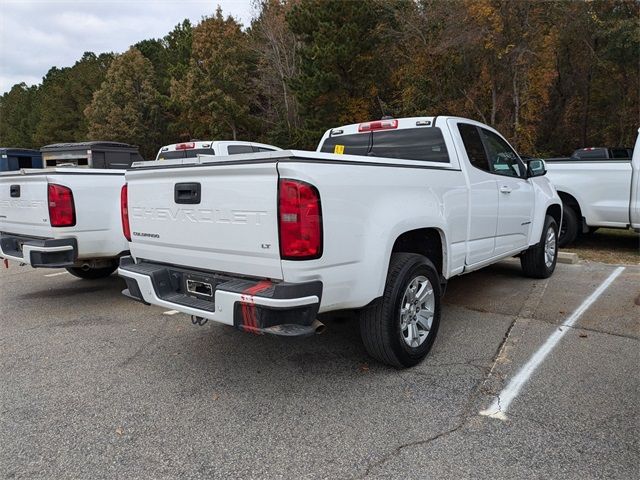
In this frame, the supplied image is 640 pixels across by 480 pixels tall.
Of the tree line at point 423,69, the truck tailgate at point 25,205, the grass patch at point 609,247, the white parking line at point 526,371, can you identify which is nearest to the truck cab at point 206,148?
the truck tailgate at point 25,205

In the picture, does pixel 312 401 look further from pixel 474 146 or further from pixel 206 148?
pixel 206 148

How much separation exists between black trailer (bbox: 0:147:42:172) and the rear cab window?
14193 mm

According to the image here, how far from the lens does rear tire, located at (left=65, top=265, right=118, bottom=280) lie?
272 inches

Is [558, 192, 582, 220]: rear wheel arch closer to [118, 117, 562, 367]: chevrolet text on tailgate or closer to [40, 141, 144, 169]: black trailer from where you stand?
[118, 117, 562, 367]: chevrolet text on tailgate

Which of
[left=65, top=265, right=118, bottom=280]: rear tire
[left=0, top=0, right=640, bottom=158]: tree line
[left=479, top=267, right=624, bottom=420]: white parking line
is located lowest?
[left=479, top=267, right=624, bottom=420]: white parking line

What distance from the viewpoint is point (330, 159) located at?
2.96 metres

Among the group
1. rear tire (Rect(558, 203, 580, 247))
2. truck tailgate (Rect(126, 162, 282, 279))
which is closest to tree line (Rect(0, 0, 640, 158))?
rear tire (Rect(558, 203, 580, 247))

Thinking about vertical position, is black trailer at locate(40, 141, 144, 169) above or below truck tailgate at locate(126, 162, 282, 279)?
above

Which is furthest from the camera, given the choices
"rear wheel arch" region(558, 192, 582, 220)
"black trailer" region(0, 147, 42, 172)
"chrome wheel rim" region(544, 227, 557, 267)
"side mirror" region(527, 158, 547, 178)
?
"black trailer" region(0, 147, 42, 172)

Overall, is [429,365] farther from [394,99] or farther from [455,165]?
[394,99]

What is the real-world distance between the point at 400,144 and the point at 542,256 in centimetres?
290

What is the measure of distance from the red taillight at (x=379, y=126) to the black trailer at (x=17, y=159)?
1429cm

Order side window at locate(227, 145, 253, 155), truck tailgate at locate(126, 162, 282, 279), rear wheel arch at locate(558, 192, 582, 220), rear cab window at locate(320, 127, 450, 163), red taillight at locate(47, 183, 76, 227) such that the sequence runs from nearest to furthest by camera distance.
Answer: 1. truck tailgate at locate(126, 162, 282, 279)
2. rear cab window at locate(320, 127, 450, 163)
3. red taillight at locate(47, 183, 76, 227)
4. side window at locate(227, 145, 253, 155)
5. rear wheel arch at locate(558, 192, 582, 220)

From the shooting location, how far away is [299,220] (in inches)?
Result: 109
